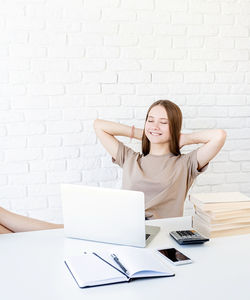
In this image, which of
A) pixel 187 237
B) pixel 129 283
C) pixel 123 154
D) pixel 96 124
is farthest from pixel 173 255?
pixel 96 124

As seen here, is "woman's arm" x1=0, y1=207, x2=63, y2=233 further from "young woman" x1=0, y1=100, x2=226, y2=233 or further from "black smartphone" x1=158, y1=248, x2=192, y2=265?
"young woman" x1=0, y1=100, x2=226, y2=233

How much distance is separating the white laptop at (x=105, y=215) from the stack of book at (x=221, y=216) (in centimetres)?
22

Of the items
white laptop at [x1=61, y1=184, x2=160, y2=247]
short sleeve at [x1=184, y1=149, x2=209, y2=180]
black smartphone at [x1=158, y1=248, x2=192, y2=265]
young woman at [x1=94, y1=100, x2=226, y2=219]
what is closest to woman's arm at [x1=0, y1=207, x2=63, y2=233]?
white laptop at [x1=61, y1=184, x2=160, y2=247]

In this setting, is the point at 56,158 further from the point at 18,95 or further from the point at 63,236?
the point at 63,236

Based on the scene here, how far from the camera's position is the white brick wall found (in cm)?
237

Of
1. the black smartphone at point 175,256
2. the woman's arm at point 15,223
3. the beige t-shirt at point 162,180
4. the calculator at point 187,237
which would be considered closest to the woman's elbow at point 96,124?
the beige t-shirt at point 162,180

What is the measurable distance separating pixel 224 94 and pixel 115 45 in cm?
80

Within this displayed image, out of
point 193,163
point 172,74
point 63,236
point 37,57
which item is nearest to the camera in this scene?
point 63,236

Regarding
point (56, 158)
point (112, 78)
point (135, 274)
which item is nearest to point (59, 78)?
point (112, 78)

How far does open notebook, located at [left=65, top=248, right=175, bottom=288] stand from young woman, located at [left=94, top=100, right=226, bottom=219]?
0.83 metres

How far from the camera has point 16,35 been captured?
233 centimetres

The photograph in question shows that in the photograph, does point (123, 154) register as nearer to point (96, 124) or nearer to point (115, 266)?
point (96, 124)

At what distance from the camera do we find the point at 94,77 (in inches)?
96.5

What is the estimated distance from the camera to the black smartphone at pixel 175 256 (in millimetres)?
1235
